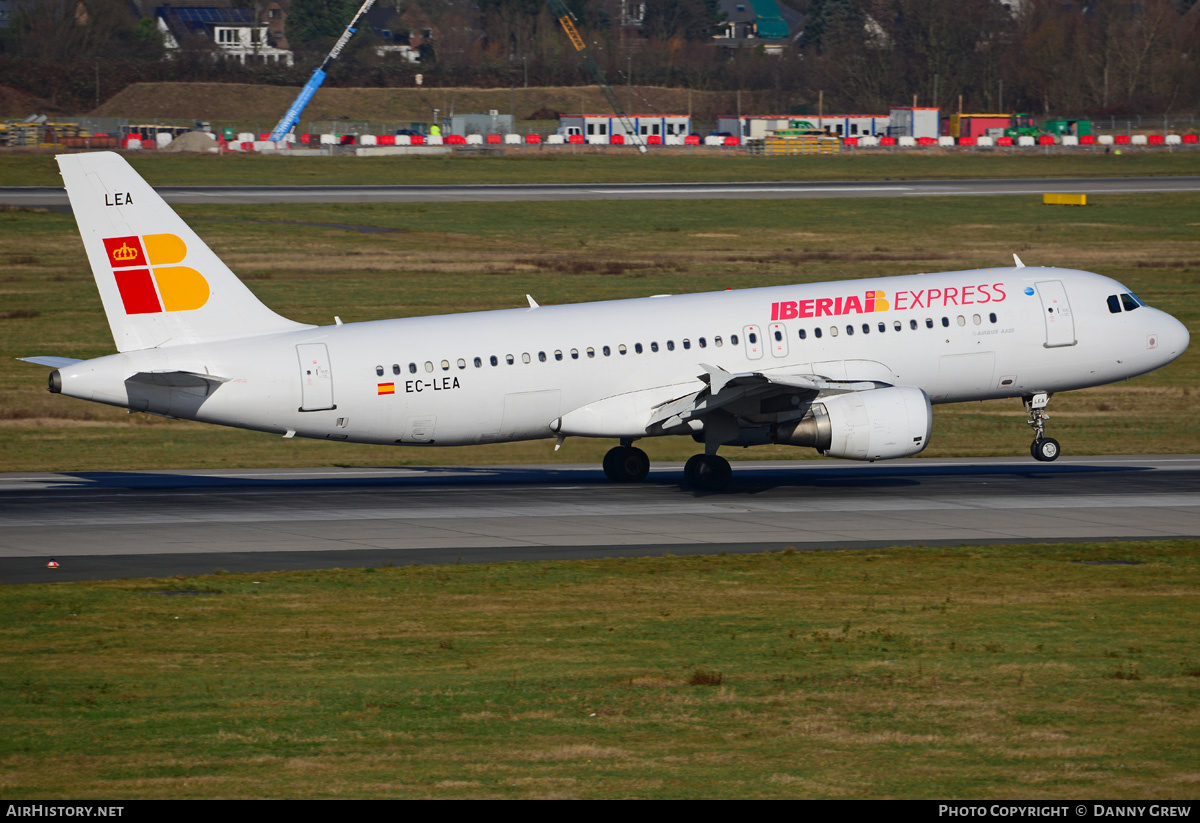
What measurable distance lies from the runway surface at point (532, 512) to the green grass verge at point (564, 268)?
4465 millimetres

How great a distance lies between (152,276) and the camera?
36.7 meters

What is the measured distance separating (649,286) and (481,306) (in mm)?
8967

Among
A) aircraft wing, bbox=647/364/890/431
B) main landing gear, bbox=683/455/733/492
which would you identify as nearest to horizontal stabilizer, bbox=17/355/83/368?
aircraft wing, bbox=647/364/890/431

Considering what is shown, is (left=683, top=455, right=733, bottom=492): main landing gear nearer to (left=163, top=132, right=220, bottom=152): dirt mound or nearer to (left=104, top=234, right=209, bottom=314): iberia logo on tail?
(left=104, top=234, right=209, bottom=314): iberia logo on tail

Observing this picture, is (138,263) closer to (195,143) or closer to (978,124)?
(195,143)

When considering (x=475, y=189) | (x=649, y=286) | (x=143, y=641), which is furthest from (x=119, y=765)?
A: (x=475, y=189)

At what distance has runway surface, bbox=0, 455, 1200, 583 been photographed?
31.8 meters

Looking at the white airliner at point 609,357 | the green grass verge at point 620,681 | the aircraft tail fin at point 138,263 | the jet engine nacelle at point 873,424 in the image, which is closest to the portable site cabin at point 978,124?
the white airliner at point 609,357

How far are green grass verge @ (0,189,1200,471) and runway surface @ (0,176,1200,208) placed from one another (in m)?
3.89

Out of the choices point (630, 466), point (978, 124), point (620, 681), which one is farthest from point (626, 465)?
point (978, 124)

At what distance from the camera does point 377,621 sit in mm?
25062

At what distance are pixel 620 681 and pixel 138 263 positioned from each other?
21067 mm

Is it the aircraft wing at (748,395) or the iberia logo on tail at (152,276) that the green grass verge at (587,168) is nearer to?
the iberia logo on tail at (152,276)

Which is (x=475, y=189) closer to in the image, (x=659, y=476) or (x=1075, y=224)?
(x=1075, y=224)
